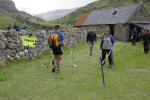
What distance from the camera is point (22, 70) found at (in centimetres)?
1612

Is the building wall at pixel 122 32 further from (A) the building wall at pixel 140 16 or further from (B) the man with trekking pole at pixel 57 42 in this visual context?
(B) the man with trekking pole at pixel 57 42

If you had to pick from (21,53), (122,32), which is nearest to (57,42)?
(21,53)

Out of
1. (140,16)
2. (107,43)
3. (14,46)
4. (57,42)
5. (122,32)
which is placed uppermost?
(140,16)

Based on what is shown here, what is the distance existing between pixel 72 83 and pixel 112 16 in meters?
43.0

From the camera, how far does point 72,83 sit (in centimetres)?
1308

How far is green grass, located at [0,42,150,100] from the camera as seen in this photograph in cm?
1113

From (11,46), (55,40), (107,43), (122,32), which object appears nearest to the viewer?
(55,40)

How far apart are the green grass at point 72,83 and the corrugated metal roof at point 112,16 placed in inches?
1376

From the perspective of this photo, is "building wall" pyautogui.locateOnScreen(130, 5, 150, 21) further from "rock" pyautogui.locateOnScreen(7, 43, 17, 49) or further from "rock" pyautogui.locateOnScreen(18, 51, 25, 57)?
"rock" pyautogui.locateOnScreen(7, 43, 17, 49)

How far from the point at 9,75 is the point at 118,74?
4.87 meters

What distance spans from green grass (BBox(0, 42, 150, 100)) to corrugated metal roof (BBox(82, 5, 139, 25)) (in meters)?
35.0

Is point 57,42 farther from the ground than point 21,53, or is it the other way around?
point 57,42

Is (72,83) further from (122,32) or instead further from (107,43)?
(122,32)

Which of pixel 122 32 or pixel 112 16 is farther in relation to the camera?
pixel 112 16
